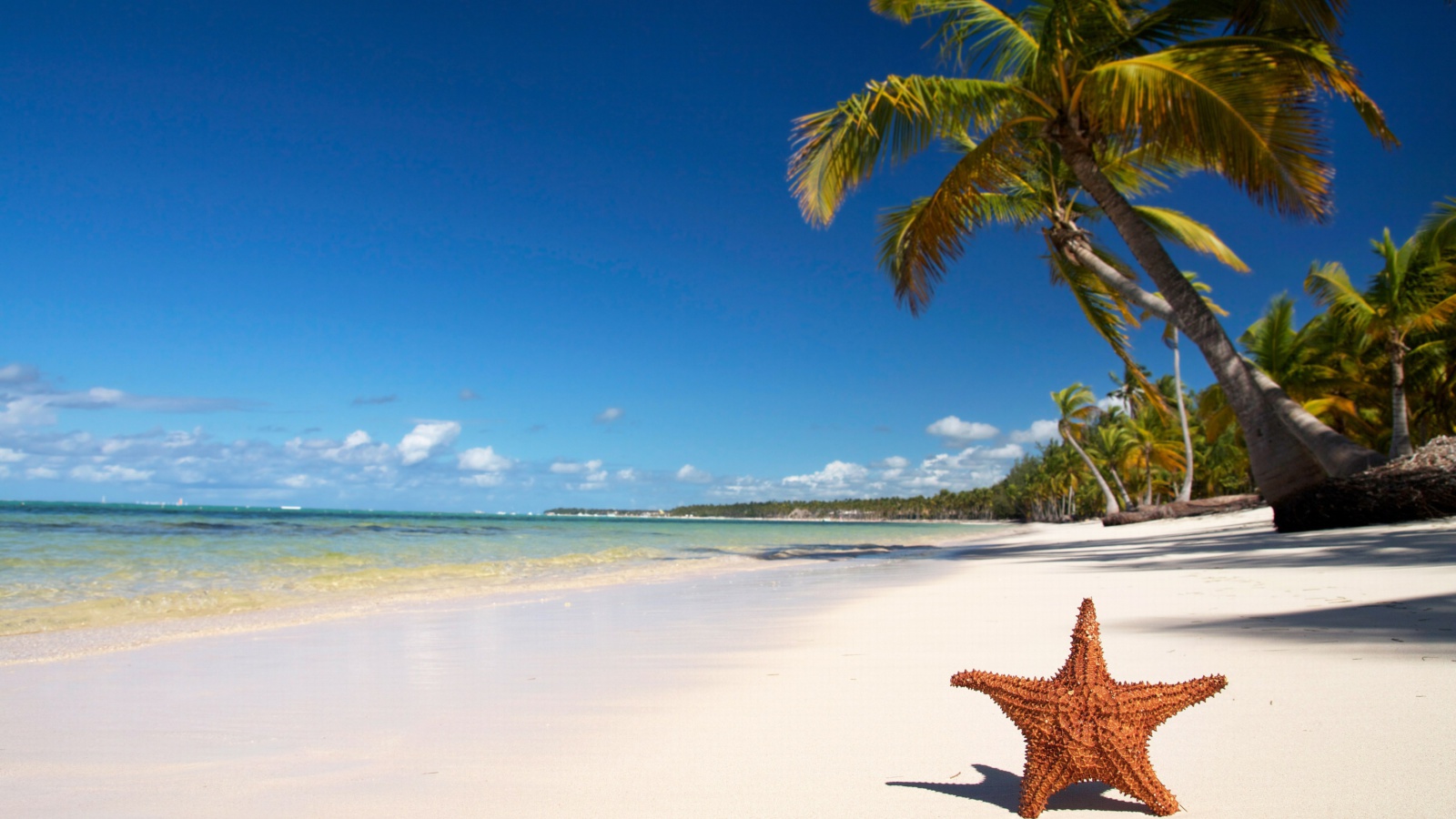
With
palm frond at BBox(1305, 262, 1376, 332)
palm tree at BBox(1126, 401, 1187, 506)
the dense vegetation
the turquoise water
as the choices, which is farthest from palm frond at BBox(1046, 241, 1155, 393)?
palm tree at BBox(1126, 401, 1187, 506)

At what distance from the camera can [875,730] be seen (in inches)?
102

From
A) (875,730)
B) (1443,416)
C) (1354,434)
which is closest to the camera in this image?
(875,730)

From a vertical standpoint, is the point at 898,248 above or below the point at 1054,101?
below

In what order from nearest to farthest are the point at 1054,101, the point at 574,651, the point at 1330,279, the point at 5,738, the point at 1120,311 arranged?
the point at 5,738, the point at 574,651, the point at 1054,101, the point at 1120,311, the point at 1330,279

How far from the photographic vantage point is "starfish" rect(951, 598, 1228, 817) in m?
1.68

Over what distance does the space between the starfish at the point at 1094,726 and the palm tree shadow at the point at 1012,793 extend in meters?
0.11

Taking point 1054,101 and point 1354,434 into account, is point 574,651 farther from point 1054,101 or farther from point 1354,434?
point 1354,434

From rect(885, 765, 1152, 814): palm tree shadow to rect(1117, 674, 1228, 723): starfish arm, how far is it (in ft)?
0.82

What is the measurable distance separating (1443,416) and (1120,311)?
69.3 feet

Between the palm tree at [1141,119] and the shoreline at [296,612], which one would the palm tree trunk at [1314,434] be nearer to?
the palm tree at [1141,119]

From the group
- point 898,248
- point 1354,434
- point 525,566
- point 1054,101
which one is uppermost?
point 1054,101

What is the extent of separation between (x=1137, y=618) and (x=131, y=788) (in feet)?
15.7

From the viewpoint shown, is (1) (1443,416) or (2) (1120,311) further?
(1) (1443,416)

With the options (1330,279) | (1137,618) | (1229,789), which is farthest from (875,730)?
(1330,279)
